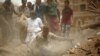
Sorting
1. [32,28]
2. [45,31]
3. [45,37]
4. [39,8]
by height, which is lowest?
[45,37]

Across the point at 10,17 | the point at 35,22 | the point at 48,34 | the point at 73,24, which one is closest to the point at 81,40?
the point at 73,24

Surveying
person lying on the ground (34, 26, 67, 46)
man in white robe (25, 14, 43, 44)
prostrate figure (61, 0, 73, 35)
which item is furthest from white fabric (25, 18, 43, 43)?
prostrate figure (61, 0, 73, 35)

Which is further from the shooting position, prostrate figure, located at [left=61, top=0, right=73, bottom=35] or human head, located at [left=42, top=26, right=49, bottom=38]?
prostrate figure, located at [left=61, top=0, right=73, bottom=35]

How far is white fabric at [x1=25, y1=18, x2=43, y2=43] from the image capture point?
7.86 metres

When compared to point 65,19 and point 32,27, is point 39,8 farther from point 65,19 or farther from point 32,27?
point 65,19

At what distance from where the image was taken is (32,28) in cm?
786

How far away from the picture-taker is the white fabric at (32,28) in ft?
25.8

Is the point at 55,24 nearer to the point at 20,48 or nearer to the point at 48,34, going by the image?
the point at 48,34

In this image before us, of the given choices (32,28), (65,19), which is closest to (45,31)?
(32,28)

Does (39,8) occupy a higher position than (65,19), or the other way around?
(39,8)

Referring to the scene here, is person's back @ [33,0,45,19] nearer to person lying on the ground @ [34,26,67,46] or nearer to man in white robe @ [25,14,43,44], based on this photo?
man in white robe @ [25,14,43,44]

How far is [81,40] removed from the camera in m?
8.01

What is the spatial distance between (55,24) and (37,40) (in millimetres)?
772

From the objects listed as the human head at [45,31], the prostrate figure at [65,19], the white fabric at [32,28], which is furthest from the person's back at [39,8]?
the prostrate figure at [65,19]
